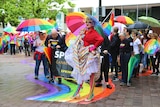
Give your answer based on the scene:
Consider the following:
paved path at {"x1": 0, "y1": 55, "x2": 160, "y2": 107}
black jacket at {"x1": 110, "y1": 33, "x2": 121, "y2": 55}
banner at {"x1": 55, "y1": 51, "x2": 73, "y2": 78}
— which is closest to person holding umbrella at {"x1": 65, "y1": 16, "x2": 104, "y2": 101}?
paved path at {"x1": 0, "y1": 55, "x2": 160, "y2": 107}

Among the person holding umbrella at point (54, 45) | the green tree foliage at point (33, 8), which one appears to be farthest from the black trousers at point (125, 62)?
the green tree foliage at point (33, 8)

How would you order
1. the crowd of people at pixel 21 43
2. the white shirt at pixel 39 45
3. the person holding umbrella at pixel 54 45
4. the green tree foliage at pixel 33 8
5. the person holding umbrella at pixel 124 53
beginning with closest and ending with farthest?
1. the person holding umbrella at pixel 124 53
2. the person holding umbrella at pixel 54 45
3. the white shirt at pixel 39 45
4. the crowd of people at pixel 21 43
5. the green tree foliage at pixel 33 8

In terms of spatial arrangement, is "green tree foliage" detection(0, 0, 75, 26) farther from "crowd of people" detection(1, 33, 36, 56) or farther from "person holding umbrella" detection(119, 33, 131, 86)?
"person holding umbrella" detection(119, 33, 131, 86)

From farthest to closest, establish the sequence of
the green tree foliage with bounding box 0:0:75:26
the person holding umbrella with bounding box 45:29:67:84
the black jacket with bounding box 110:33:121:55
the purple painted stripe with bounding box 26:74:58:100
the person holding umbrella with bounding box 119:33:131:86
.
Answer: the green tree foliage with bounding box 0:0:75:26 → the black jacket with bounding box 110:33:121:55 → the person holding umbrella with bounding box 45:29:67:84 → the person holding umbrella with bounding box 119:33:131:86 → the purple painted stripe with bounding box 26:74:58:100

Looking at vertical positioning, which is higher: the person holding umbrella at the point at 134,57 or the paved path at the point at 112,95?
the person holding umbrella at the point at 134,57

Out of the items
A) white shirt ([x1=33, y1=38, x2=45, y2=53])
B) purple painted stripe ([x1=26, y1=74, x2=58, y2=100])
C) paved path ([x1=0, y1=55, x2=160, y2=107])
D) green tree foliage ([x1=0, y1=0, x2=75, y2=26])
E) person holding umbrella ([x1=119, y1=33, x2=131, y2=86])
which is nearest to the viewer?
paved path ([x1=0, y1=55, x2=160, y2=107])

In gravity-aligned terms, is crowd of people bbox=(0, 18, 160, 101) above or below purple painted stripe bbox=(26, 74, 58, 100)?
above

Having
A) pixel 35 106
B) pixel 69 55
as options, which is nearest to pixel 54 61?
pixel 69 55

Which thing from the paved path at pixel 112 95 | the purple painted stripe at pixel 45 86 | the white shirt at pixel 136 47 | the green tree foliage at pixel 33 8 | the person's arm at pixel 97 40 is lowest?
the paved path at pixel 112 95

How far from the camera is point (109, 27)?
10.1 m

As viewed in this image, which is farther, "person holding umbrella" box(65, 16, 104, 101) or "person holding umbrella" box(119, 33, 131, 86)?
"person holding umbrella" box(119, 33, 131, 86)

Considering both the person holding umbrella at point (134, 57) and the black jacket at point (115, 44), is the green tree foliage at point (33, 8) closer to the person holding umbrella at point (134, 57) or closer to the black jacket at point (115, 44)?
the person holding umbrella at point (134, 57)

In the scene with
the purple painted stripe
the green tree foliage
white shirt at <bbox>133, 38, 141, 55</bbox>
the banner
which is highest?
the green tree foliage

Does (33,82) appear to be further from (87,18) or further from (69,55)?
(87,18)
